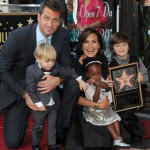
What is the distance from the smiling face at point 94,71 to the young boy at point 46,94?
0.19m

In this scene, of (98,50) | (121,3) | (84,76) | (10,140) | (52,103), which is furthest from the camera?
(121,3)

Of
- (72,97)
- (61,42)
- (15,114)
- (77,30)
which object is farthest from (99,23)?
(15,114)

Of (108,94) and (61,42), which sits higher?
(61,42)

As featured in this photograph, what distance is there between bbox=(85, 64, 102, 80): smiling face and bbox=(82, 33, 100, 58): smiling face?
34 centimetres

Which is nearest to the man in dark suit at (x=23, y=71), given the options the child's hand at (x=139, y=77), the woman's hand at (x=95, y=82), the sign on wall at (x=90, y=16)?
the woman's hand at (x=95, y=82)

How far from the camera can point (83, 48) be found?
3.59 meters

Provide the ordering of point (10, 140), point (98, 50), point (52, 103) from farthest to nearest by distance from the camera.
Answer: point (98, 50) < point (10, 140) < point (52, 103)

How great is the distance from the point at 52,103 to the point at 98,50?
1149 mm

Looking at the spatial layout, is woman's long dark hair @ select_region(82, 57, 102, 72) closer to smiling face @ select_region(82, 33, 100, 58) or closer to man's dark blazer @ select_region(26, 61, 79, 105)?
smiling face @ select_region(82, 33, 100, 58)

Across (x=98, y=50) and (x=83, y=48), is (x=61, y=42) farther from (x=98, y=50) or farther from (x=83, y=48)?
(x=98, y=50)

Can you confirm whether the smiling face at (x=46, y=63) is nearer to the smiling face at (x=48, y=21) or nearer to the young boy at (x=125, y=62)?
the smiling face at (x=48, y=21)

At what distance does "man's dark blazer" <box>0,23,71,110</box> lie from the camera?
311 cm

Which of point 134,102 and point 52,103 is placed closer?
point 52,103

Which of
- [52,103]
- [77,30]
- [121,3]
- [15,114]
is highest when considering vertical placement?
[121,3]
